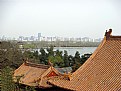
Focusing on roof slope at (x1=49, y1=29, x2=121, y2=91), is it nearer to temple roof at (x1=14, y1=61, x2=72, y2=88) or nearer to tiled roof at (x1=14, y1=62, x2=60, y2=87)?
temple roof at (x1=14, y1=61, x2=72, y2=88)

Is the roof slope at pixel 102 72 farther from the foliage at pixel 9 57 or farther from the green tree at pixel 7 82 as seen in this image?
the foliage at pixel 9 57

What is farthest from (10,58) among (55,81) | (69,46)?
(69,46)

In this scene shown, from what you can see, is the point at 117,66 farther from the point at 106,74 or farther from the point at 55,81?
the point at 55,81

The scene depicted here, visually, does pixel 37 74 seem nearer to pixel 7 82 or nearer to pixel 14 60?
pixel 7 82

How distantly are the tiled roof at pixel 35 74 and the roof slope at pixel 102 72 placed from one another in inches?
248

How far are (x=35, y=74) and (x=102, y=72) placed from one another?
9.95 m

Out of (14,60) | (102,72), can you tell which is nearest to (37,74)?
(102,72)

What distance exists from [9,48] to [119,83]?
1031 inches

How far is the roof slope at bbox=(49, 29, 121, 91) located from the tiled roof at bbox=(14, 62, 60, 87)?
6305mm

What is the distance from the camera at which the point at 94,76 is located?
870 cm

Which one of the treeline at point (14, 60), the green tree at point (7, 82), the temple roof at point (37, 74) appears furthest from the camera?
the temple roof at point (37, 74)

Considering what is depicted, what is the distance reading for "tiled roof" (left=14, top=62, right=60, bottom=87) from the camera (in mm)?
15863

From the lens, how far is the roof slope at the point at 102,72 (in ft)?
26.5

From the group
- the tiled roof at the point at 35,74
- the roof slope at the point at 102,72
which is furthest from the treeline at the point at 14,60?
the roof slope at the point at 102,72
